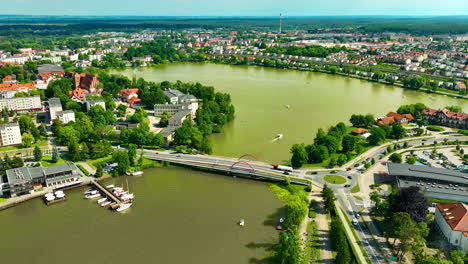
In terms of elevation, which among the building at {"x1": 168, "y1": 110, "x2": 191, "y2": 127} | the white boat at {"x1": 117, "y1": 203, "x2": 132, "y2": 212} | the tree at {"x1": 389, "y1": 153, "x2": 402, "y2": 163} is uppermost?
the building at {"x1": 168, "y1": 110, "x2": 191, "y2": 127}

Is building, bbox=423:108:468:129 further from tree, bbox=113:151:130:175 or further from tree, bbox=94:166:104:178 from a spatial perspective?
tree, bbox=94:166:104:178

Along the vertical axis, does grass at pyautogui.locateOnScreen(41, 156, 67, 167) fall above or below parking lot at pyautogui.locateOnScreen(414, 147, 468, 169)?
above

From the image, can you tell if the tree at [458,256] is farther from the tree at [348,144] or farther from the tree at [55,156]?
the tree at [55,156]

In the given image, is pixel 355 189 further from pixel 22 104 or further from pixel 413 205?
pixel 22 104

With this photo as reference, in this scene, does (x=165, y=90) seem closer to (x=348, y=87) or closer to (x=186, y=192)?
(x=186, y=192)

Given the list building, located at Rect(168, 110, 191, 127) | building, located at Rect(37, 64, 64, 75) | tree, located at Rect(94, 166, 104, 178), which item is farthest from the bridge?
building, located at Rect(37, 64, 64, 75)

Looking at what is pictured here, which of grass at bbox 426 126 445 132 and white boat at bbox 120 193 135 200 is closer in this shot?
white boat at bbox 120 193 135 200

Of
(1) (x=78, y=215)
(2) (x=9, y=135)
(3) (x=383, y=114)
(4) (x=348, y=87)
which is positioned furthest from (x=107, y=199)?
(4) (x=348, y=87)

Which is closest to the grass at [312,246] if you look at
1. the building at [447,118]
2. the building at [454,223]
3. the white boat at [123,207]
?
the building at [454,223]
